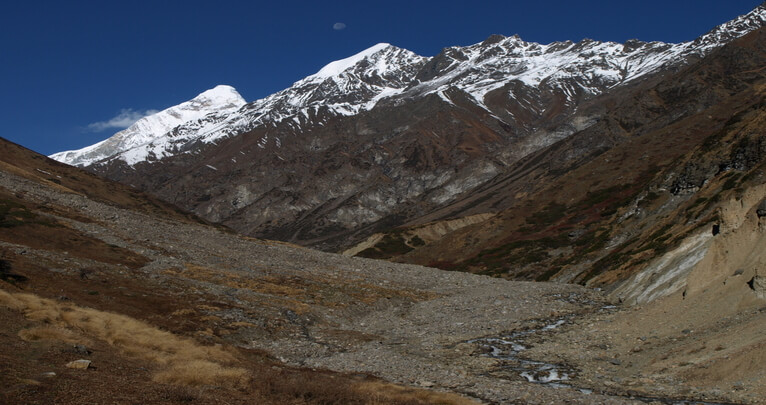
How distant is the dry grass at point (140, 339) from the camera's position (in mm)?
22672

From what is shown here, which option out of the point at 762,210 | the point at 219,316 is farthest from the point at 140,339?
the point at 762,210

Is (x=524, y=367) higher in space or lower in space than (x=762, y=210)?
lower

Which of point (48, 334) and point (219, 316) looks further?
point (219, 316)

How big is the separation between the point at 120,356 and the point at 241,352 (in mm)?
9126

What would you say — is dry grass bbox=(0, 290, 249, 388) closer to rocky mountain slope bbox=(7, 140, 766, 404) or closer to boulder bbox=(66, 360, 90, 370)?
rocky mountain slope bbox=(7, 140, 766, 404)

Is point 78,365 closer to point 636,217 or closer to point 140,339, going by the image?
point 140,339

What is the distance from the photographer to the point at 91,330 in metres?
28.8

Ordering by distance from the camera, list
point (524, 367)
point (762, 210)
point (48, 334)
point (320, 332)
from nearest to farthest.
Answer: point (48, 334) < point (524, 367) < point (762, 210) < point (320, 332)

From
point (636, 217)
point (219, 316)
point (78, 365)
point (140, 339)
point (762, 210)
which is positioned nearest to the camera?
point (78, 365)

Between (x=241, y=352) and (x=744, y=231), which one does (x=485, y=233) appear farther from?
(x=241, y=352)

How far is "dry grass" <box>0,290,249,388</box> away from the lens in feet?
74.4

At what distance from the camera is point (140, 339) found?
1148 inches

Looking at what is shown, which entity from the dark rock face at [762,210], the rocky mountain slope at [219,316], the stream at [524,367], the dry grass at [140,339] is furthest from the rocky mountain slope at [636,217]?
the dry grass at [140,339]

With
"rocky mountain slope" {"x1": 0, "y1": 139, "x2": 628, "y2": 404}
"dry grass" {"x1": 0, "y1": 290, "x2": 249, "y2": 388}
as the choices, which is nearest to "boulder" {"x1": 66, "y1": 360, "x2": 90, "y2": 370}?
"rocky mountain slope" {"x1": 0, "y1": 139, "x2": 628, "y2": 404}
